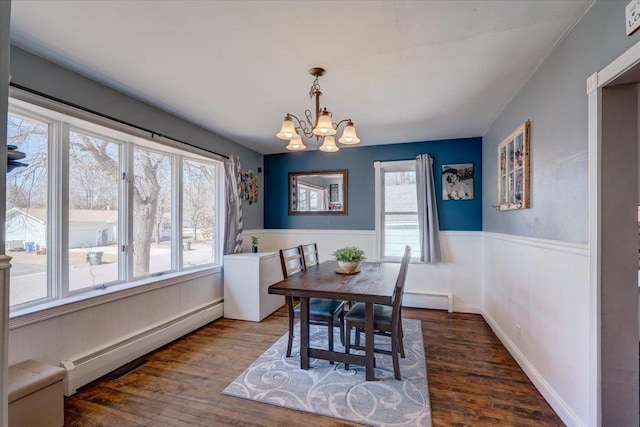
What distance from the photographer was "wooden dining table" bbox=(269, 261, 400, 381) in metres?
2.13

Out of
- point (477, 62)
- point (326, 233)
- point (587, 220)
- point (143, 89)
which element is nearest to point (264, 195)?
point (326, 233)

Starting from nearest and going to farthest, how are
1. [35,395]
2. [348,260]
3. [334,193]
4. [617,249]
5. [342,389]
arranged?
[617,249] → [35,395] → [342,389] → [348,260] → [334,193]

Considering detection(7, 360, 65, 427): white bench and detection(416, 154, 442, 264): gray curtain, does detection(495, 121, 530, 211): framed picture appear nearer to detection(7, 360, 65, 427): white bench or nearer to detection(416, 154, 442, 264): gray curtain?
detection(416, 154, 442, 264): gray curtain

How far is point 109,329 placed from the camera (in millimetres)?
2490

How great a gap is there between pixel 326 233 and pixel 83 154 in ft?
10.3

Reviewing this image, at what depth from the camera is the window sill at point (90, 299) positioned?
195 centimetres

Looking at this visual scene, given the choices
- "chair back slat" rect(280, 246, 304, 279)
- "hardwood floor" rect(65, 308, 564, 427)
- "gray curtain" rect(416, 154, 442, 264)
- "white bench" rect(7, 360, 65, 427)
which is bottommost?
"hardwood floor" rect(65, 308, 564, 427)

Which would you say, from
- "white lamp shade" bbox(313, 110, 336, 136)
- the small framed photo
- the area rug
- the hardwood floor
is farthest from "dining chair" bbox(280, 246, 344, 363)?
the small framed photo

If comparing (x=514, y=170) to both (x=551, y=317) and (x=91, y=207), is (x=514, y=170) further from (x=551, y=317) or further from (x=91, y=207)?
(x=91, y=207)

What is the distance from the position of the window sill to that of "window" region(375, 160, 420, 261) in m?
2.64

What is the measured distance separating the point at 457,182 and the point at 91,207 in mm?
4137

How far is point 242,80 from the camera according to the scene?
239 centimetres

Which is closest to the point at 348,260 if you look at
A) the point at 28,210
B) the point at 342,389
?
the point at 342,389

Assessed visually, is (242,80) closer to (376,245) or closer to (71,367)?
(71,367)
